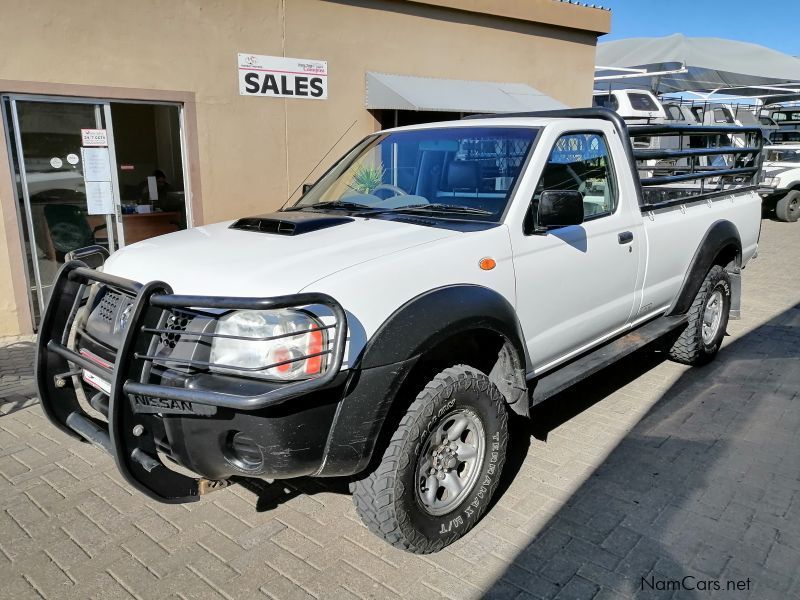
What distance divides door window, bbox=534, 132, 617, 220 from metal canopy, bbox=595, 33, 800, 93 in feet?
52.3

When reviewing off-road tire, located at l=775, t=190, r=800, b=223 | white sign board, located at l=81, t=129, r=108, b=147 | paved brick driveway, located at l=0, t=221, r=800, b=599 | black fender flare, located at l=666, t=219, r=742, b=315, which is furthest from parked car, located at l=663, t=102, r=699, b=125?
white sign board, located at l=81, t=129, r=108, b=147

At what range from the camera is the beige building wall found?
639 centimetres

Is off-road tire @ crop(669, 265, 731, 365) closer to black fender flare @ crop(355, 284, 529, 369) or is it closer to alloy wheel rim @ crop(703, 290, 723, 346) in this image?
alloy wheel rim @ crop(703, 290, 723, 346)

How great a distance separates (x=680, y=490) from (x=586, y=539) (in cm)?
79

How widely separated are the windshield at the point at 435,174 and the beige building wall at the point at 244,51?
12.1 ft

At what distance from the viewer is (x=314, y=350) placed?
247 cm

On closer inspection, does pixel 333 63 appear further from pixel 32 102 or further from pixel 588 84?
pixel 588 84

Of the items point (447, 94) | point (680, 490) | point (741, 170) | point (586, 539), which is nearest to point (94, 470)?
point (586, 539)

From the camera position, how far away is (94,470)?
3.88 m

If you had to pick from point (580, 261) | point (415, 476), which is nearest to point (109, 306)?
point (415, 476)

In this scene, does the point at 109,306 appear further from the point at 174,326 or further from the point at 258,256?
the point at 258,256

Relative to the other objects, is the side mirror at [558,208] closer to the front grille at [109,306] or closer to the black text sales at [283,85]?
the front grille at [109,306]

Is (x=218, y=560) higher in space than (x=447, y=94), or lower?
lower

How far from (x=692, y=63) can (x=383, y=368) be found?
826 inches
